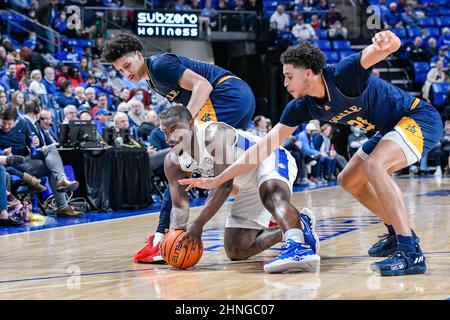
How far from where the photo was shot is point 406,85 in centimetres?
1972

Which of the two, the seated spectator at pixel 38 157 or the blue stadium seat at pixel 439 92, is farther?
the blue stadium seat at pixel 439 92

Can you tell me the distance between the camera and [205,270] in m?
4.69

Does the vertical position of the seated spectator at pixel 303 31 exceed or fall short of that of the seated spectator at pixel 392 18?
it falls short

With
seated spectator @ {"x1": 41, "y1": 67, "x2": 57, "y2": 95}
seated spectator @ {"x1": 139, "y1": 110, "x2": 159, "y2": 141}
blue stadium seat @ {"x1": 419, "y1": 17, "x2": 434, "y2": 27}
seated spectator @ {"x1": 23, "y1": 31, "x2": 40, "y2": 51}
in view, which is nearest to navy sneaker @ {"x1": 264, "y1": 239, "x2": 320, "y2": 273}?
seated spectator @ {"x1": 139, "y1": 110, "x2": 159, "y2": 141}

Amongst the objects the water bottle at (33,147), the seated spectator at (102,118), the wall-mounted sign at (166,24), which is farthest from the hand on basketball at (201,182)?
the wall-mounted sign at (166,24)

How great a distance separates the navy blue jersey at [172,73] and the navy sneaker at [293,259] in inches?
55.0

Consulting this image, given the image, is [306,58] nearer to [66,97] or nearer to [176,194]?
[176,194]

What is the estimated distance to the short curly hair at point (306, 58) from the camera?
4.46 m

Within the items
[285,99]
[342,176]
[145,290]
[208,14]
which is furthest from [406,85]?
[145,290]

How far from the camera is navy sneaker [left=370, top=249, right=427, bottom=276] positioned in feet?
14.0

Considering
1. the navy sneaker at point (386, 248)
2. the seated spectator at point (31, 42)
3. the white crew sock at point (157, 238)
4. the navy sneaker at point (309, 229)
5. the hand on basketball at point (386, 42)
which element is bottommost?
the navy sneaker at point (386, 248)

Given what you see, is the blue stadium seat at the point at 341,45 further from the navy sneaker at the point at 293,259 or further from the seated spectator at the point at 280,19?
the navy sneaker at the point at 293,259

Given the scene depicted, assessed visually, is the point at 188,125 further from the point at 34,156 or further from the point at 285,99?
the point at 285,99
